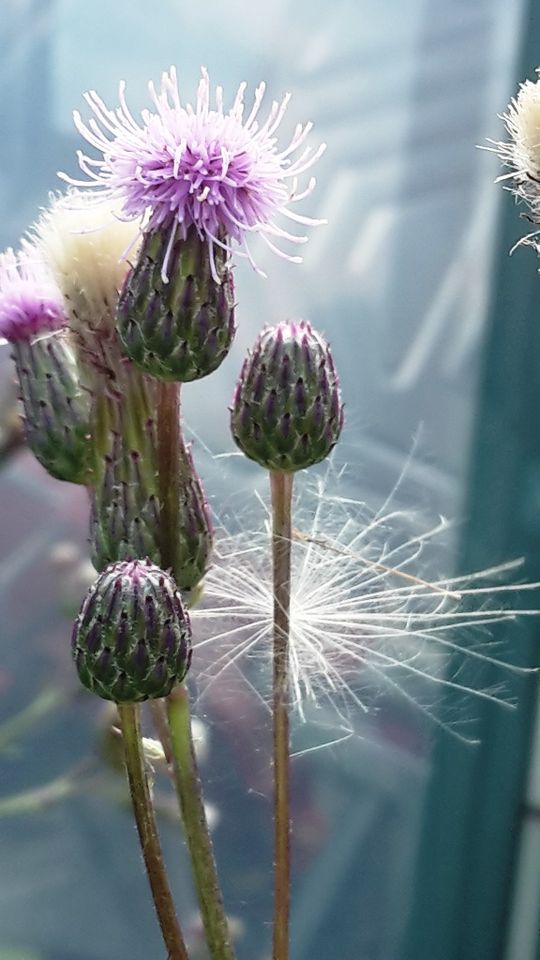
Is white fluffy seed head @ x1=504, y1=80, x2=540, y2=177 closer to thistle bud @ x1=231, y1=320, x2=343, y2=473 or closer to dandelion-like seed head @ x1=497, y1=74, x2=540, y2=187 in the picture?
dandelion-like seed head @ x1=497, y1=74, x2=540, y2=187

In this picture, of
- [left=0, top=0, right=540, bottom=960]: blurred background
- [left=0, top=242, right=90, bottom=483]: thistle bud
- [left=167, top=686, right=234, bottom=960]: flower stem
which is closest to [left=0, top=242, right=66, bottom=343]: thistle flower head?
[left=0, top=242, right=90, bottom=483]: thistle bud

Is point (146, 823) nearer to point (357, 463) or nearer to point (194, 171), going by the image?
point (194, 171)

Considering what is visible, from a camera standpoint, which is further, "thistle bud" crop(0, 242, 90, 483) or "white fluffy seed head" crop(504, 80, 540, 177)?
"thistle bud" crop(0, 242, 90, 483)

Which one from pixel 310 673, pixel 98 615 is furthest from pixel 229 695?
pixel 98 615

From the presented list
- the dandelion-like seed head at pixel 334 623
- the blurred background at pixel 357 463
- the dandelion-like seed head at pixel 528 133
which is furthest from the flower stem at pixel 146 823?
the blurred background at pixel 357 463

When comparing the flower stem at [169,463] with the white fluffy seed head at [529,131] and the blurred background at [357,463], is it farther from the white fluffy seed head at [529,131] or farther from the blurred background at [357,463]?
the blurred background at [357,463]

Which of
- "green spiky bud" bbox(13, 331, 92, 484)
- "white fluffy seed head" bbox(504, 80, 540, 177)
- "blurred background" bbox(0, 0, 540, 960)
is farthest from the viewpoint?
"blurred background" bbox(0, 0, 540, 960)

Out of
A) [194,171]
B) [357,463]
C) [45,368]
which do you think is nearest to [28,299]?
[45,368]

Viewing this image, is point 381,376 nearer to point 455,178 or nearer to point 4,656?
point 455,178
